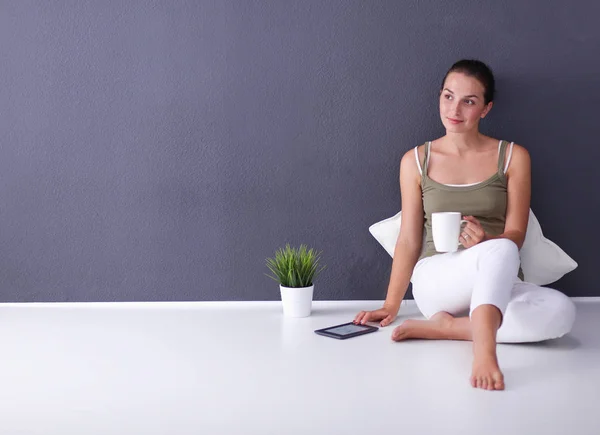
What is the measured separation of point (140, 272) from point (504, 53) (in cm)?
178

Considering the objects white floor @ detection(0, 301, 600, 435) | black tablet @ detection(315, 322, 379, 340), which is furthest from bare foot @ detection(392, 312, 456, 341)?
black tablet @ detection(315, 322, 379, 340)

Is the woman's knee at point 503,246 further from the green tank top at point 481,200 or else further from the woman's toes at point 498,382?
the woman's toes at point 498,382

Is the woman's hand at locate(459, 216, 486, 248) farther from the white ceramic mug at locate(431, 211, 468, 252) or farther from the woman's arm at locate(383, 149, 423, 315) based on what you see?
the woman's arm at locate(383, 149, 423, 315)

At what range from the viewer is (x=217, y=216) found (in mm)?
2797

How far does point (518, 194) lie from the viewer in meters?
2.36

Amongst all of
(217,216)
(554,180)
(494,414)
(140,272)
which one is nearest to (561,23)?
(554,180)

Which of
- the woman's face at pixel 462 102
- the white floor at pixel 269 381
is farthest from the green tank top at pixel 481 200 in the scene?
the white floor at pixel 269 381

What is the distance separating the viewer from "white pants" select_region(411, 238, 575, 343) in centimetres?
186

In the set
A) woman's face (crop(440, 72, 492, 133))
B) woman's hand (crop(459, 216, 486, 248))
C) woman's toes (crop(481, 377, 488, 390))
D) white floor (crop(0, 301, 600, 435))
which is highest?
woman's face (crop(440, 72, 492, 133))

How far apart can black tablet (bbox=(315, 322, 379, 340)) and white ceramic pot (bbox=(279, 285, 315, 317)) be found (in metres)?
0.23

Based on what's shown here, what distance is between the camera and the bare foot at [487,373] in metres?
1.69

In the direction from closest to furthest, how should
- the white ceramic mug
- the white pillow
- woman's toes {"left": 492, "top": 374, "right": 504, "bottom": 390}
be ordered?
woman's toes {"left": 492, "top": 374, "right": 504, "bottom": 390} → the white ceramic mug → the white pillow

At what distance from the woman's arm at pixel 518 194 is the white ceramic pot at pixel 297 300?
77 centimetres

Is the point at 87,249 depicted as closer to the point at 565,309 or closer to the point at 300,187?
the point at 300,187
